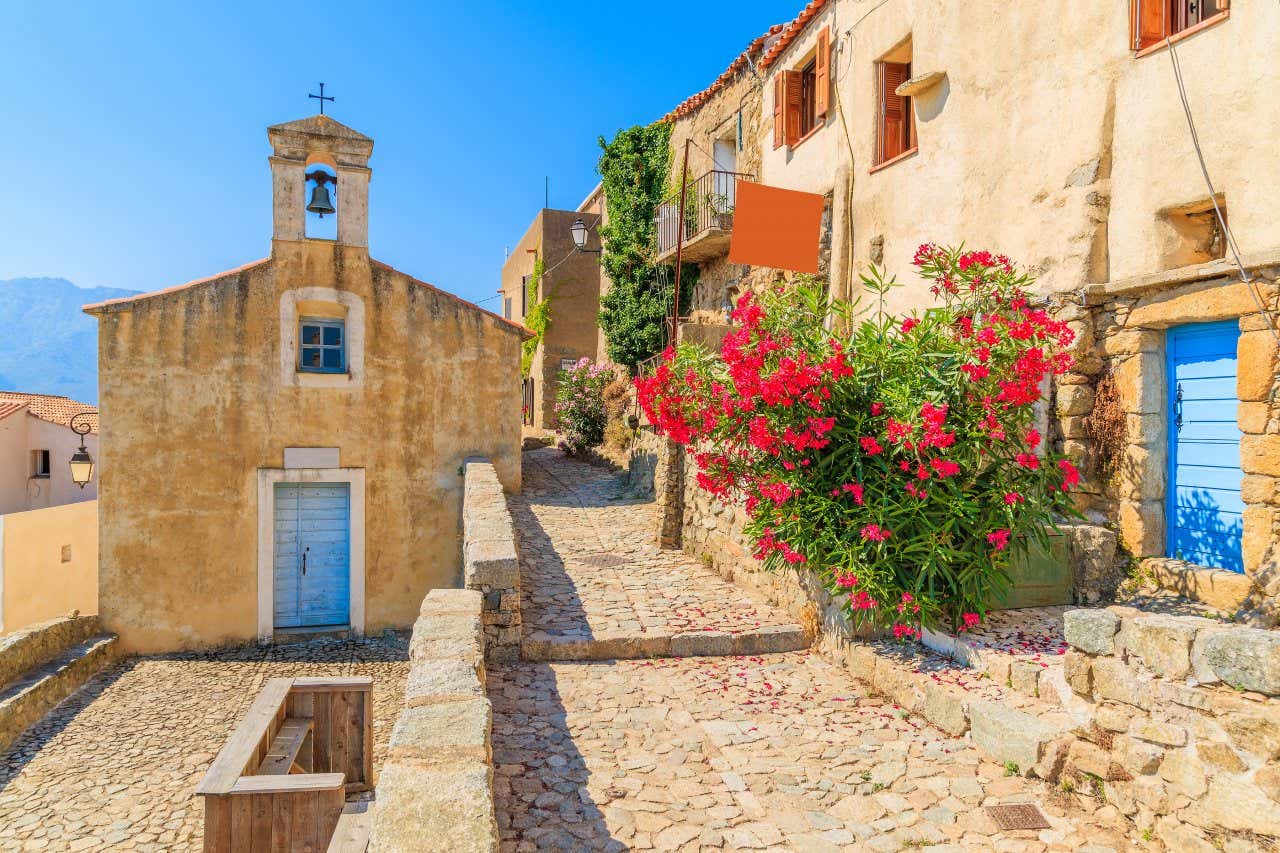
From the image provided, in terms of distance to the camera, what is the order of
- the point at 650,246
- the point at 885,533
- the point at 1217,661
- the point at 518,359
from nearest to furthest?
the point at 1217,661, the point at 885,533, the point at 518,359, the point at 650,246

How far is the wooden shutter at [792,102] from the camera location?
12.8m

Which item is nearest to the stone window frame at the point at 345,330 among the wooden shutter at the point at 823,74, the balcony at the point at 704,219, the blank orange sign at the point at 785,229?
the blank orange sign at the point at 785,229

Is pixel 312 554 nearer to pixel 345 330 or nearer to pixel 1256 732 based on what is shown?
pixel 345 330

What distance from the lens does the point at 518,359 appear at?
12594mm

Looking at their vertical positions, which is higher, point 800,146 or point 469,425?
point 800,146

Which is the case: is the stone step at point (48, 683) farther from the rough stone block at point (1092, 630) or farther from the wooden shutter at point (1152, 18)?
the wooden shutter at point (1152, 18)

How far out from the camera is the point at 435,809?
8.73 feet

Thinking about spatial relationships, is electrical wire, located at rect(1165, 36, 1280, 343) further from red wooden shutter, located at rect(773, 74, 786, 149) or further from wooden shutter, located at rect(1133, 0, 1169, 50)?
red wooden shutter, located at rect(773, 74, 786, 149)

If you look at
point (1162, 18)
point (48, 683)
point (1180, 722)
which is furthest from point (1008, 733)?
point (48, 683)

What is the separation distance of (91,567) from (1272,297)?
770 inches

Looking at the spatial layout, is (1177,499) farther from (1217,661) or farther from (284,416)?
(284,416)

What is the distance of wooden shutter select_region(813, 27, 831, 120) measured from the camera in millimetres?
11562

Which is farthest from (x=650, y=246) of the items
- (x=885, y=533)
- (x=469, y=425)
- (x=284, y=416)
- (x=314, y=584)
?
(x=885, y=533)

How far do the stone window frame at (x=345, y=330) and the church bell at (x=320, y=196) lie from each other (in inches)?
46.8
